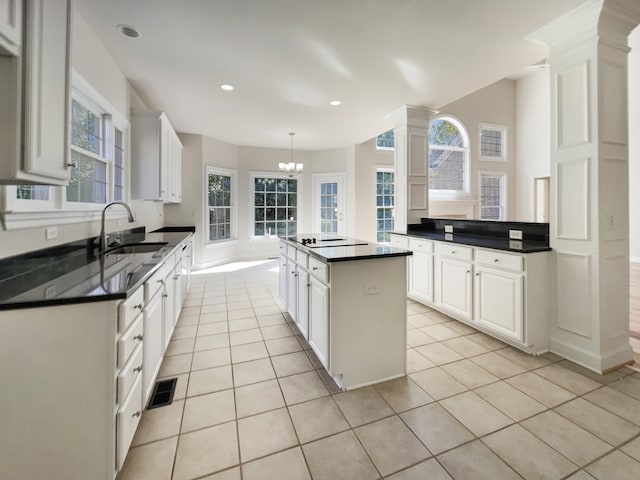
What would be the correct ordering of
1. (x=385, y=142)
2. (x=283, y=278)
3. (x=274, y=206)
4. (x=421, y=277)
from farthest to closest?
(x=274, y=206) → (x=385, y=142) → (x=421, y=277) → (x=283, y=278)

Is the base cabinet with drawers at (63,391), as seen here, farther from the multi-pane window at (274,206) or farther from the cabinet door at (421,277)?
the multi-pane window at (274,206)

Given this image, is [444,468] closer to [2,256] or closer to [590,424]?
[590,424]

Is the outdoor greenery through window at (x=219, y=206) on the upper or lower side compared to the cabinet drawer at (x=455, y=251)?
upper

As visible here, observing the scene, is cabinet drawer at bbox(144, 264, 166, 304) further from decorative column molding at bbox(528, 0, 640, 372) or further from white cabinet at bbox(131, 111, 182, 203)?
decorative column molding at bbox(528, 0, 640, 372)

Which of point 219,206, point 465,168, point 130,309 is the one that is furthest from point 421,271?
point 465,168

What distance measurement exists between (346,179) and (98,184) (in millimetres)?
5218

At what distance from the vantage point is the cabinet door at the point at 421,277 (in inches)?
139

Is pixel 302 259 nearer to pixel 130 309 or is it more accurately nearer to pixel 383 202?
pixel 130 309

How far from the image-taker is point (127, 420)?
1385 mm

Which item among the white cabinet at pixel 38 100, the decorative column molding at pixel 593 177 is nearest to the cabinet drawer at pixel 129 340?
the white cabinet at pixel 38 100

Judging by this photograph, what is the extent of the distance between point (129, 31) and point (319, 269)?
2.60 m

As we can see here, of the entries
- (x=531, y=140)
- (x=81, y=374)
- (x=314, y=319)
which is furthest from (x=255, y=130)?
(x=531, y=140)

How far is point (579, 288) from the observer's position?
2.34 meters

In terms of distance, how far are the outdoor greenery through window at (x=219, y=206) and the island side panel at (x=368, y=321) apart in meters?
5.08
